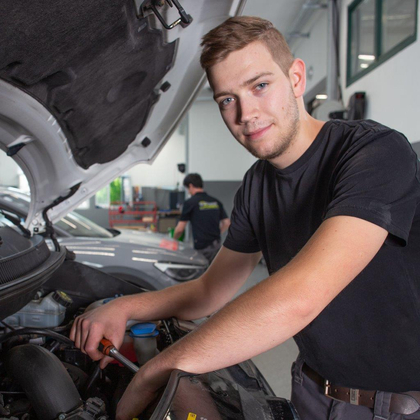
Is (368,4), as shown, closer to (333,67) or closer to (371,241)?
(333,67)

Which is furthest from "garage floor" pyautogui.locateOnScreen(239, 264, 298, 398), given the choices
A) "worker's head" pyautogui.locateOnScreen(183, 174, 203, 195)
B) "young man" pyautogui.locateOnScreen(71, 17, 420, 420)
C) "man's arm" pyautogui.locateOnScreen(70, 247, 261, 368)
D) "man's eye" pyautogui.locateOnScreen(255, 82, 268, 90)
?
"worker's head" pyautogui.locateOnScreen(183, 174, 203, 195)

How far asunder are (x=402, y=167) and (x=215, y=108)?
900 centimetres

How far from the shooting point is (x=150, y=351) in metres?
1.21

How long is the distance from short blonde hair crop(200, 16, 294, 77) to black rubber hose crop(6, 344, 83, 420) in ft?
2.76

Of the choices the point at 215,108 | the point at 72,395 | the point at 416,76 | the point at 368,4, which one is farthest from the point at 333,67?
the point at 72,395

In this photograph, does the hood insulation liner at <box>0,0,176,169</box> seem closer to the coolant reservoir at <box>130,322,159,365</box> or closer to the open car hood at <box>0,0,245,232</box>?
the open car hood at <box>0,0,245,232</box>

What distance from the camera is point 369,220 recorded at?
799 millimetres

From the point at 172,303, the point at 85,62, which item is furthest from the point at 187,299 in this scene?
the point at 85,62

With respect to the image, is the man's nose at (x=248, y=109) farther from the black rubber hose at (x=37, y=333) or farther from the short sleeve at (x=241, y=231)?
the black rubber hose at (x=37, y=333)

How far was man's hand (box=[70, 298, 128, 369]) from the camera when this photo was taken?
1.10 meters

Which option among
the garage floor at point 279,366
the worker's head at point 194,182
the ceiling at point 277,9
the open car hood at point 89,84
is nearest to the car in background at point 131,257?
the garage floor at point 279,366

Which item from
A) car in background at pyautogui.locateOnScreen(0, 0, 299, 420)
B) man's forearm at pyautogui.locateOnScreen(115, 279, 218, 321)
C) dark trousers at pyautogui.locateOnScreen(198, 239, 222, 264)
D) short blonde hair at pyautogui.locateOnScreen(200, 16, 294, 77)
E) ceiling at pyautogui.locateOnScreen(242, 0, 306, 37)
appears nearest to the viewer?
car in background at pyautogui.locateOnScreen(0, 0, 299, 420)

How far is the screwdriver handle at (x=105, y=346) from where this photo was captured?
1.05 m

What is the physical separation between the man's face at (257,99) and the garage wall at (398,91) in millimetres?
2889
